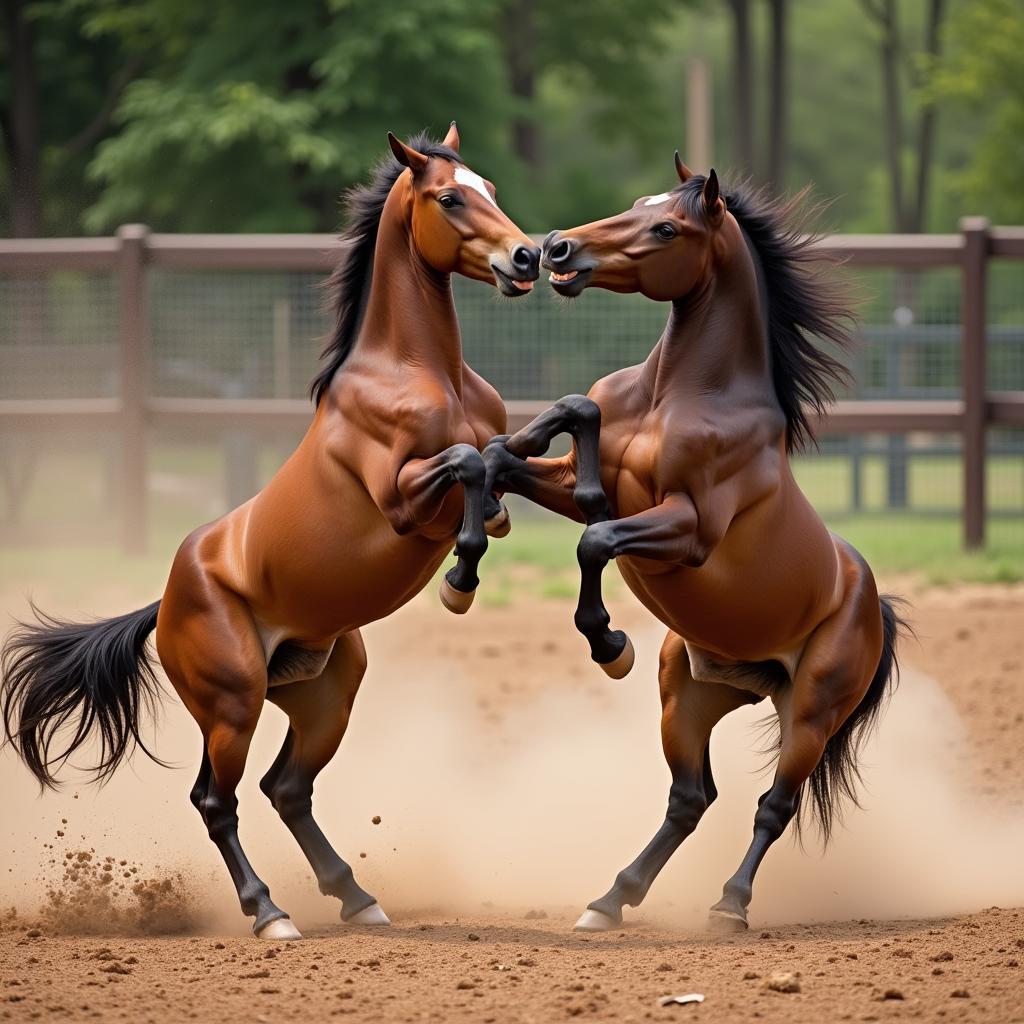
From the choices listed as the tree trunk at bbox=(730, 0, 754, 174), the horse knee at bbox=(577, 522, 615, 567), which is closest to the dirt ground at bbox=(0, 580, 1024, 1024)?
the horse knee at bbox=(577, 522, 615, 567)

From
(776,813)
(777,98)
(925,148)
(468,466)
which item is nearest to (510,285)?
(468,466)

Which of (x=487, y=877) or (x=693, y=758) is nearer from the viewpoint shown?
(x=693, y=758)

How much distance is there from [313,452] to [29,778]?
2378 millimetres

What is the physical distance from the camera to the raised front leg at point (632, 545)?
14.5ft

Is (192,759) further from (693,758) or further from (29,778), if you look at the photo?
(693,758)

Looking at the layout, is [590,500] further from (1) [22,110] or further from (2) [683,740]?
(1) [22,110]

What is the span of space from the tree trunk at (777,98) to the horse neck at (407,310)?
20787 millimetres

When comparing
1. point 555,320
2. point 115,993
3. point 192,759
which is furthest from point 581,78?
point 115,993

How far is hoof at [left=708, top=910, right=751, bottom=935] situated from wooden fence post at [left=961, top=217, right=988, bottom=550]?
6.54 m

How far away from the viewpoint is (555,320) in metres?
11.4

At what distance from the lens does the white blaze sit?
468cm

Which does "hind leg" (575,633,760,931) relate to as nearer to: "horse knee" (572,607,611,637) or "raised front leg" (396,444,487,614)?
"horse knee" (572,607,611,637)

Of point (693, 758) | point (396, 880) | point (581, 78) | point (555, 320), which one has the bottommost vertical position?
point (396, 880)

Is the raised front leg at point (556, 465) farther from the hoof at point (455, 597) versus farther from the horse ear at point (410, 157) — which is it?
the horse ear at point (410, 157)
